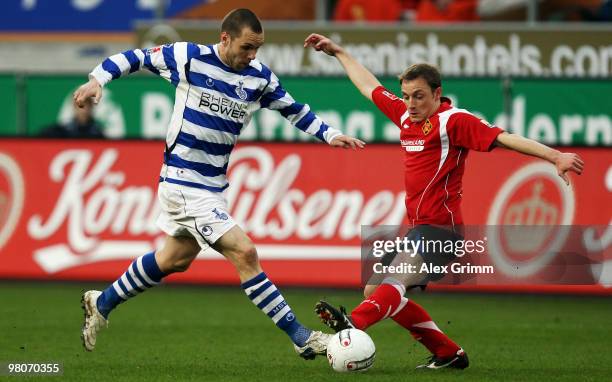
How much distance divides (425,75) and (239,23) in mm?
1247

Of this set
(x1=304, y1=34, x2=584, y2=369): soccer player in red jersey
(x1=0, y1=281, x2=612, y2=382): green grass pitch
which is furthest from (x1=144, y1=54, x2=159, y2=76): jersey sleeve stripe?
(x1=0, y1=281, x2=612, y2=382): green grass pitch

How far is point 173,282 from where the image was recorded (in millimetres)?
13703

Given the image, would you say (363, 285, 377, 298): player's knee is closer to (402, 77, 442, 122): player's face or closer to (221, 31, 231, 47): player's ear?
(402, 77, 442, 122): player's face

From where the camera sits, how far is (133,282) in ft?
27.9

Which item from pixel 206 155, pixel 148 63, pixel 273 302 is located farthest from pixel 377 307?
pixel 148 63

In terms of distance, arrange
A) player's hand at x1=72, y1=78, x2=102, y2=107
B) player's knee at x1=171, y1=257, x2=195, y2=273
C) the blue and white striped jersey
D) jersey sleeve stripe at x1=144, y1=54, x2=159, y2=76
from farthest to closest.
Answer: player's knee at x1=171, y1=257, x2=195, y2=273
jersey sleeve stripe at x1=144, y1=54, x2=159, y2=76
the blue and white striped jersey
player's hand at x1=72, y1=78, x2=102, y2=107

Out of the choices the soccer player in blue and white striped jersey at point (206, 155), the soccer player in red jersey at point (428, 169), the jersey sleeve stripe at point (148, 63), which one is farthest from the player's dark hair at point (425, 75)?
the jersey sleeve stripe at point (148, 63)

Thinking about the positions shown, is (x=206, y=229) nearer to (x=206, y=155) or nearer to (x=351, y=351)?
(x=206, y=155)

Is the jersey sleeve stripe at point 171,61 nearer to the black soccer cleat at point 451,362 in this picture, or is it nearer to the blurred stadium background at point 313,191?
the blurred stadium background at point 313,191

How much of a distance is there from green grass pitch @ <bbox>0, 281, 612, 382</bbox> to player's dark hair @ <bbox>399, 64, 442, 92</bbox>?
1.80 metres

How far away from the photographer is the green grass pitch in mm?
8156

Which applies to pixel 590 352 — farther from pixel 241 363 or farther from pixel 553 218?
pixel 553 218

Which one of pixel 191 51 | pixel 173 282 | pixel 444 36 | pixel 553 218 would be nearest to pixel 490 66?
pixel 444 36

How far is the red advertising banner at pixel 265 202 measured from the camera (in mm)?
13172
